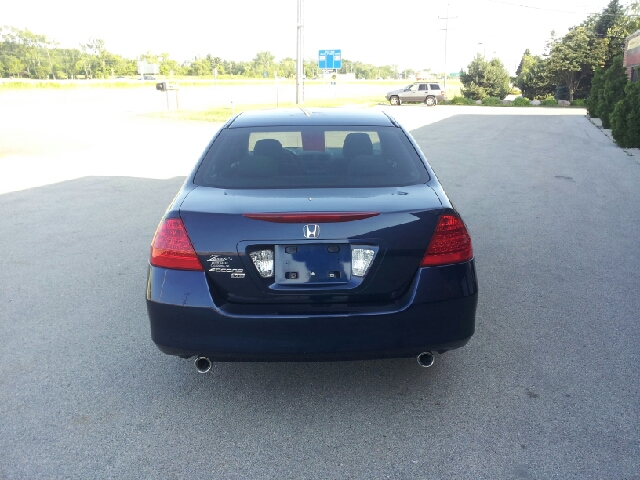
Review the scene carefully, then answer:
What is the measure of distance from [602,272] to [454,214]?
3.26 metres

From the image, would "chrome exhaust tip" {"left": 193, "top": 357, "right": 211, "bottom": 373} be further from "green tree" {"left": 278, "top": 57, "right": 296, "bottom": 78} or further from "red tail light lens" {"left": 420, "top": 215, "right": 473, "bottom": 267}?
"green tree" {"left": 278, "top": 57, "right": 296, "bottom": 78}

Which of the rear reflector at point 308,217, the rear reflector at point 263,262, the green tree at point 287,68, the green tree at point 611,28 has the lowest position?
the green tree at point 287,68

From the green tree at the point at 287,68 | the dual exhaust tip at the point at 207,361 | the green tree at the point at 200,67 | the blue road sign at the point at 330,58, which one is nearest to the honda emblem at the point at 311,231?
the dual exhaust tip at the point at 207,361

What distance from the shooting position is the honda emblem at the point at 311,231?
3109mm

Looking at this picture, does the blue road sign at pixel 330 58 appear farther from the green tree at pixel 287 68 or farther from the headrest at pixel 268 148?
the green tree at pixel 287 68

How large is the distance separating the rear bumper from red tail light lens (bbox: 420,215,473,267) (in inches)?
1.9

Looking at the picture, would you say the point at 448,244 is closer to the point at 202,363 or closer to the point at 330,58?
the point at 202,363

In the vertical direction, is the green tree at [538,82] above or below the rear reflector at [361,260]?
below

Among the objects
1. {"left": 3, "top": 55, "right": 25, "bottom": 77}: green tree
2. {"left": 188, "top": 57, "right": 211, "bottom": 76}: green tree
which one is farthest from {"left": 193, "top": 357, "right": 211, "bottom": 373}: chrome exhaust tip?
{"left": 3, "top": 55, "right": 25, "bottom": 77}: green tree

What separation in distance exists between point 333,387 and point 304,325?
76 cm

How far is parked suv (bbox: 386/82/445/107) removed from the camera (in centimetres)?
4741

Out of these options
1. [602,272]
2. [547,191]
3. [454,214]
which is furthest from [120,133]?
[454,214]

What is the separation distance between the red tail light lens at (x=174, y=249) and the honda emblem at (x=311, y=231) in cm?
56

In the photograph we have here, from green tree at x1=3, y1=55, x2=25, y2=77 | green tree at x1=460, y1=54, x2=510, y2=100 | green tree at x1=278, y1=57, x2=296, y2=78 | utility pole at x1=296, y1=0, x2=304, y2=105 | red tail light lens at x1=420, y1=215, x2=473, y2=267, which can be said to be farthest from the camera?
green tree at x1=278, y1=57, x2=296, y2=78
